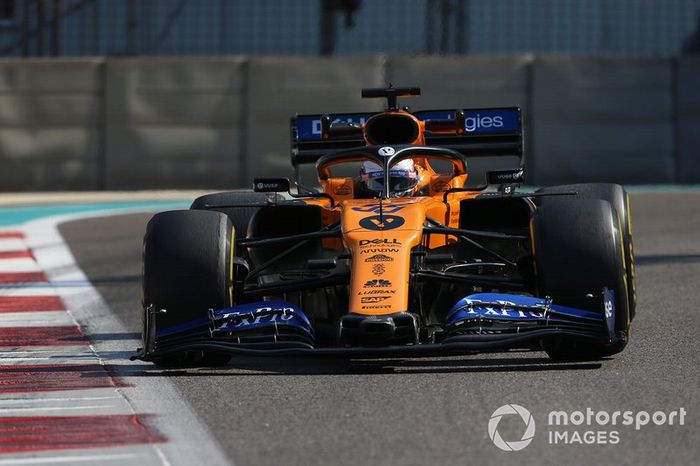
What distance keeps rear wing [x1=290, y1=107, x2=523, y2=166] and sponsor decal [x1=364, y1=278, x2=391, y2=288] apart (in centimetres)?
250

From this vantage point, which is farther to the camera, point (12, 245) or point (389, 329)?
point (12, 245)

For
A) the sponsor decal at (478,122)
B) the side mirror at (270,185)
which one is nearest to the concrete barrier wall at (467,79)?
the sponsor decal at (478,122)

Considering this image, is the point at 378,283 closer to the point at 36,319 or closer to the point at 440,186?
the point at 440,186

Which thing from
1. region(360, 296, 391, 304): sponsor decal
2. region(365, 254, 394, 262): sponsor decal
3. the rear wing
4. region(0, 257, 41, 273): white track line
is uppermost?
the rear wing

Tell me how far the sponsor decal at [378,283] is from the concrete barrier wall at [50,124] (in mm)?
12345

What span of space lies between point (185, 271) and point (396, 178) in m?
1.68

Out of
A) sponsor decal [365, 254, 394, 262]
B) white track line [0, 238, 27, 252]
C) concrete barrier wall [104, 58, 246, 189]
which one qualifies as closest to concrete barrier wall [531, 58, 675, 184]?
concrete barrier wall [104, 58, 246, 189]

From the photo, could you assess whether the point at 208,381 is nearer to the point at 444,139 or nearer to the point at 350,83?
the point at 444,139

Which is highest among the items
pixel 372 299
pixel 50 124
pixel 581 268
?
pixel 50 124

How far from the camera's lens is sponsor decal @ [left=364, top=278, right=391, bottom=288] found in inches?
273

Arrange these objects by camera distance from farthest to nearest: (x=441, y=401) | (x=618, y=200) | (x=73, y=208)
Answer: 1. (x=73, y=208)
2. (x=618, y=200)
3. (x=441, y=401)

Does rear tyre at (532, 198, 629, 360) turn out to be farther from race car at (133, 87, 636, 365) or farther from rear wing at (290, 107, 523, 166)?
rear wing at (290, 107, 523, 166)

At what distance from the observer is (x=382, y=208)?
7.64 m

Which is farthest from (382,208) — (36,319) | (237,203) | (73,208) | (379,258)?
(73,208)
